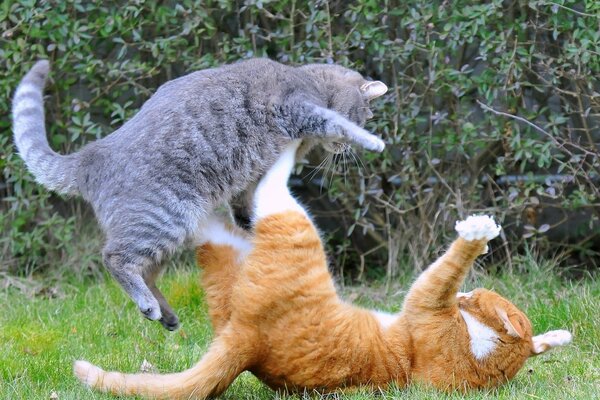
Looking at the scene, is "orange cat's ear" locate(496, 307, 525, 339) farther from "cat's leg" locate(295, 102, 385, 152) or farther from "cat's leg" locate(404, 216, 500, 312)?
"cat's leg" locate(295, 102, 385, 152)

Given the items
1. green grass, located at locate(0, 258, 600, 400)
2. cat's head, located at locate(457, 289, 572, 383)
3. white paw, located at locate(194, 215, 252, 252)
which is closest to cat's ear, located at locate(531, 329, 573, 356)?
cat's head, located at locate(457, 289, 572, 383)

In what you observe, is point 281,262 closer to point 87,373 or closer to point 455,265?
point 455,265

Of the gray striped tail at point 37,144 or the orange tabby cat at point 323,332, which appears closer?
the orange tabby cat at point 323,332

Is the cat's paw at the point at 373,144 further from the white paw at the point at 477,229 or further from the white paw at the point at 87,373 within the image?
the white paw at the point at 87,373

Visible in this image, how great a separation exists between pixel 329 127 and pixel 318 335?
1157mm

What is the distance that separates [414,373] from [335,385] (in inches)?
12.3

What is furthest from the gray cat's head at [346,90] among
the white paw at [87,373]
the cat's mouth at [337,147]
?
the white paw at [87,373]

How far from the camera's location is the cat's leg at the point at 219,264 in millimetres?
3719

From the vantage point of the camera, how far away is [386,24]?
5688 mm

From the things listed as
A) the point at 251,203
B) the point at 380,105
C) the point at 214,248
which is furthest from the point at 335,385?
the point at 380,105

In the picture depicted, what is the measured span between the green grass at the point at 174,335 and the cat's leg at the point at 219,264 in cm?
36

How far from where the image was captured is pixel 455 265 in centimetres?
357

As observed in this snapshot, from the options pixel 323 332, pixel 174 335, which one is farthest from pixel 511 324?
pixel 174 335

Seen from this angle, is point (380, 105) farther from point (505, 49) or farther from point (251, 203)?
point (251, 203)
